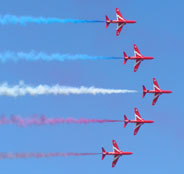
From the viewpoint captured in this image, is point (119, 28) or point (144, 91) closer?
point (119, 28)

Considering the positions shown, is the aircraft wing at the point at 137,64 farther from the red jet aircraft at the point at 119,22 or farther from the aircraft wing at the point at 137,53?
the red jet aircraft at the point at 119,22

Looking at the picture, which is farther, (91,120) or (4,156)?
(91,120)

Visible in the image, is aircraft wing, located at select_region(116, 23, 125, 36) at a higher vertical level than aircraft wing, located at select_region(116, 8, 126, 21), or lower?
lower

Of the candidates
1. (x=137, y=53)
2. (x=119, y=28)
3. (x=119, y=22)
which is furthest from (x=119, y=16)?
(x=137, y=53)

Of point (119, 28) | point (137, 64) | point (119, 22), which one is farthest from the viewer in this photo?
point (137, 64)

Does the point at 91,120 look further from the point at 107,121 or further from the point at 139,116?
the point at 139,116

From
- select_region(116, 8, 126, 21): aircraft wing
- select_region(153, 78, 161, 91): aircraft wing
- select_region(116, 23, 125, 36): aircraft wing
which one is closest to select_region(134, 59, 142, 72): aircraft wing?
select_region(153, 78, 161, 91): aircraft wing

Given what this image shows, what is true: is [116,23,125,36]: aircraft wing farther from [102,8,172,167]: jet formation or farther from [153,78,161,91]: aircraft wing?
[153,78,161,91]: aircraft wing

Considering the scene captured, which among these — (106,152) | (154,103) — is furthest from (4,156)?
(154,103)

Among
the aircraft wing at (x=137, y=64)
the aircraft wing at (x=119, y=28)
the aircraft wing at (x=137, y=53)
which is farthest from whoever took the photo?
the aircraft wing at (x=137, y=53)

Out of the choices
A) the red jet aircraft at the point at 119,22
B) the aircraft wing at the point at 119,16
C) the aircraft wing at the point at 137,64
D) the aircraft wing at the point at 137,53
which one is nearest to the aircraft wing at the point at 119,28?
the red jet aircraft at the point at 119,22

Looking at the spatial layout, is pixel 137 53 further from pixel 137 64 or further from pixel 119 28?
pixel 119 28

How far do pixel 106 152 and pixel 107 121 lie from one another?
11796 mm

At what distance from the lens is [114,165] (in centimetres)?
11044
